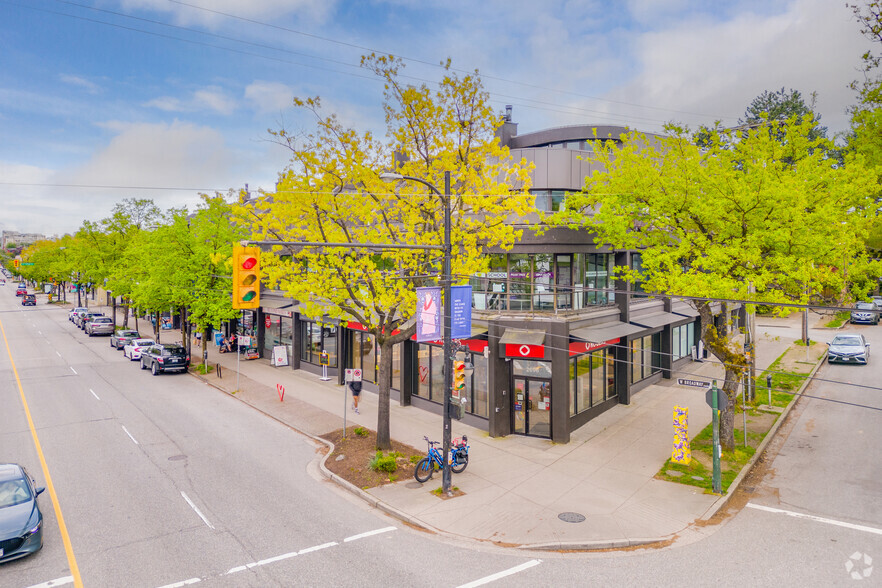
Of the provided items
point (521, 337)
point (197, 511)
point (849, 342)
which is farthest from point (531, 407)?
point (849, 342)

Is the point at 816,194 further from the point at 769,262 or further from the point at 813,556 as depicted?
the point at 813,556

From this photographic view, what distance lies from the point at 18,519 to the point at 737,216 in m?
18.3

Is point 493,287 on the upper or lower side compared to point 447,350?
upper

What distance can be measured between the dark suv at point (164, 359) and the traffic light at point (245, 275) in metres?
22.9

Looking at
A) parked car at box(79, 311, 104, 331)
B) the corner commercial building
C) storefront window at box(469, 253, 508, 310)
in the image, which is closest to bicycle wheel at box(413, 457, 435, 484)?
the corner commercial building

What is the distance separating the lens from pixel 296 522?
11016mm

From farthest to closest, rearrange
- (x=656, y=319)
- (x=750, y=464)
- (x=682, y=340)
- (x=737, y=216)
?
(x=682, y=340)
(x=656, y=319)
(x=750, y=464)
(x=737, y=216)

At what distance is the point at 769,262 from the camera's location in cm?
1350

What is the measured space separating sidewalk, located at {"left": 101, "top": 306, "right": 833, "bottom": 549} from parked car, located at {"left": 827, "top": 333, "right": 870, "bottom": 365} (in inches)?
440

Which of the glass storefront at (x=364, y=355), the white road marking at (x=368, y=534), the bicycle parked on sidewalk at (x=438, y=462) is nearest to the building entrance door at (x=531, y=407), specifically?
the bicycle parked on sidewalk at (x=438, y=462)

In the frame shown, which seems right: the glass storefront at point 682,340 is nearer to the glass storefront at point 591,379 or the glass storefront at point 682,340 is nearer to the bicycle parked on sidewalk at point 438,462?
the glass storefront at point 591,379

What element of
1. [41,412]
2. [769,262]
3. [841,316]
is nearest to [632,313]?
[769,262]

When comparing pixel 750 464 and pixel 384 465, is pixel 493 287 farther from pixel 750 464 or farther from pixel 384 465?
→ pixel 750 464

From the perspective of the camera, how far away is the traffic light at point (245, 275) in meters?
9.02
